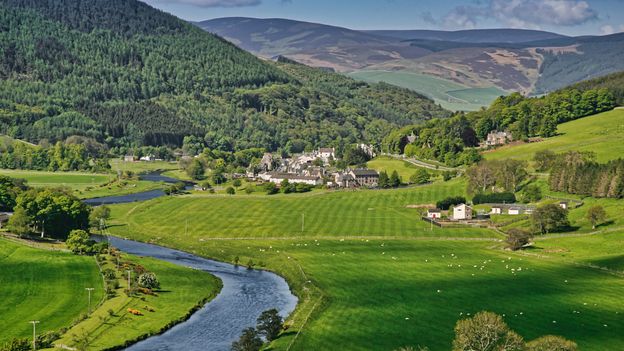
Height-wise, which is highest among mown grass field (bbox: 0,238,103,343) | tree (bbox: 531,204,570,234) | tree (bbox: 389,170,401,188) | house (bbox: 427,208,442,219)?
tree (bbox: 389,170,401,188)

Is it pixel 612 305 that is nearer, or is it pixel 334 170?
pixel 612 305

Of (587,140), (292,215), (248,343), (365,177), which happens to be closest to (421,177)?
(365,177)

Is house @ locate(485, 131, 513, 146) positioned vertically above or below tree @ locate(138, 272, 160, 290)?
above

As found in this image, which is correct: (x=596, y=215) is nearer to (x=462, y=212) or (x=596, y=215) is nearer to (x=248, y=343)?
(x=462, y=212)

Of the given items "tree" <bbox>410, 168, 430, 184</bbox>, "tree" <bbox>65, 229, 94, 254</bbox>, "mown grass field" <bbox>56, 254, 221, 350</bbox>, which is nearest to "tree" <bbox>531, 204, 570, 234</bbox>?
"mown grass field" <bbox>56, 254, 221, 350</bbox>

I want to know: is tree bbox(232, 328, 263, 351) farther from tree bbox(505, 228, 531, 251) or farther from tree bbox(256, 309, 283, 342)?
tree bbox(505, 228, 531, 251)

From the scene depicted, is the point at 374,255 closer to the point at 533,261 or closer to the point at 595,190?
the point at 533,261

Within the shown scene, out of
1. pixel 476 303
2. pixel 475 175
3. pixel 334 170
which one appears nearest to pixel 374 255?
pixel 476 303
